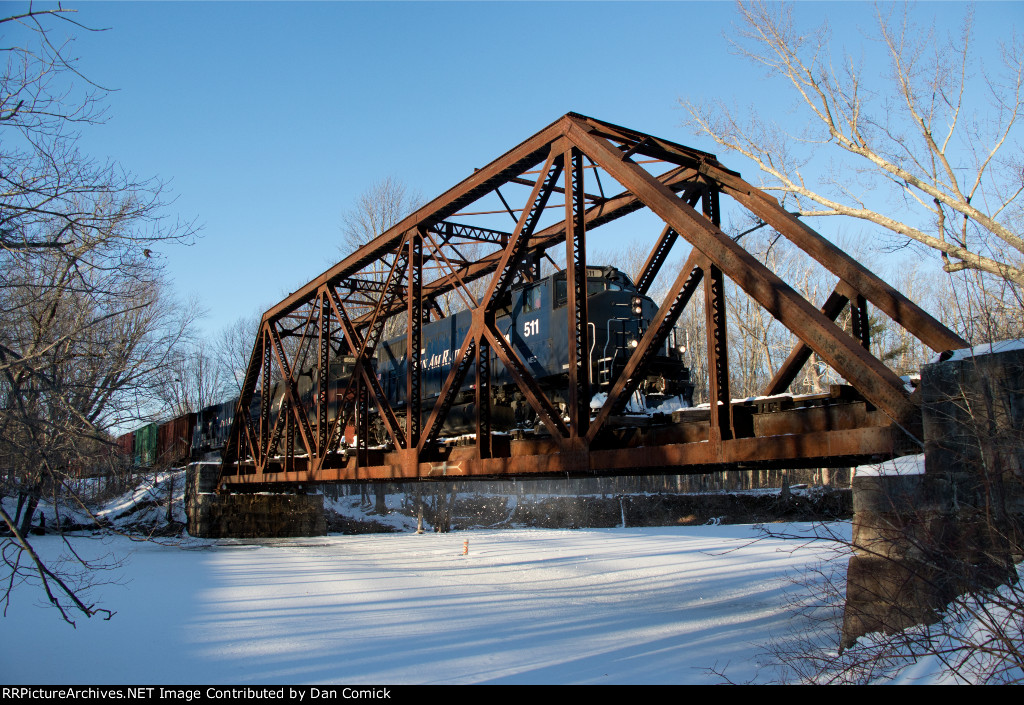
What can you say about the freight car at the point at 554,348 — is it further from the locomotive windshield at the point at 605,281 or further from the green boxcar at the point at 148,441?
the green boxcar at the point at 148,441

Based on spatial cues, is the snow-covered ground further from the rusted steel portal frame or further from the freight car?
the freight car

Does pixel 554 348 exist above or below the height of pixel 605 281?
below

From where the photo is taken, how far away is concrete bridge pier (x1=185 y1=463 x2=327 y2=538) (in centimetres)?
2792

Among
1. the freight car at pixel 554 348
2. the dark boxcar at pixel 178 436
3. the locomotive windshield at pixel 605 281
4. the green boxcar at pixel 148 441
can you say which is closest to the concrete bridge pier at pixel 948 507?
the freight car at pixel 554 348

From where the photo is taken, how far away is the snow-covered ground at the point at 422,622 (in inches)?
341

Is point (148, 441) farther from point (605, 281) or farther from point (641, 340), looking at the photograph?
point (641, 340)

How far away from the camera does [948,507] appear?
537 centimetres

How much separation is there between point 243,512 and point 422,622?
19.8 meters

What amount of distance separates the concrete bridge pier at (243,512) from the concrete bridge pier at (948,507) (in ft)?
85.8

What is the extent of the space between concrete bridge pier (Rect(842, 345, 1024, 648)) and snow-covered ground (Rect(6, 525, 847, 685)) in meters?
1.14

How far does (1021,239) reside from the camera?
1631 cm

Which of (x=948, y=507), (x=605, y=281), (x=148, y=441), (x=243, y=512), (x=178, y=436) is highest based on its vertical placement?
(x=605, y=281)

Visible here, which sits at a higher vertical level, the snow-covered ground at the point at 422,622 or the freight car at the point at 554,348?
the freight car at the point at 554,348

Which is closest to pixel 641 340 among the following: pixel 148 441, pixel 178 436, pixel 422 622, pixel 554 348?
pixel 554 348
